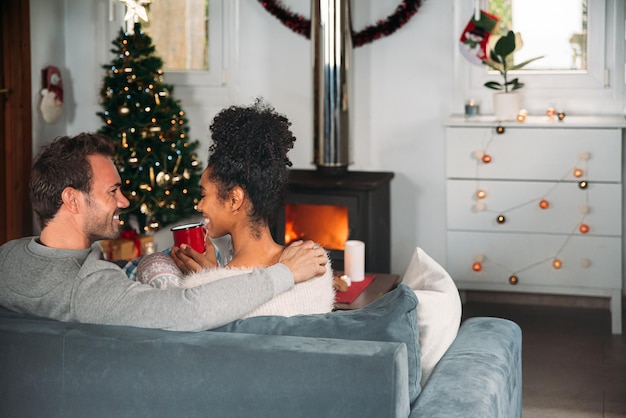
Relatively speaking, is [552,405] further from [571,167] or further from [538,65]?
[538,65]

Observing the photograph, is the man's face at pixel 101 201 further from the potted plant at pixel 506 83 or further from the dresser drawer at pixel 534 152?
the potted plant at pixel 506 83

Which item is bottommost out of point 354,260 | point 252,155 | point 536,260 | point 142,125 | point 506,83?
point 536,260

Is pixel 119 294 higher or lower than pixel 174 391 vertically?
higher

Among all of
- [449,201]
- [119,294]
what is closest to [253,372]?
[119,294]

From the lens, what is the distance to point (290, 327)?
2080 millimetres

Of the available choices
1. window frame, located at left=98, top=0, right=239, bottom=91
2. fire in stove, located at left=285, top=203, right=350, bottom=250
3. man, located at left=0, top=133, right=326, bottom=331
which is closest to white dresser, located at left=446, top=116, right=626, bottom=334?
fire in stove, located at left=285, top=203, right=350, bottom=250

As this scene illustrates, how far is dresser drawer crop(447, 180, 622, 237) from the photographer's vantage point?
192 inches

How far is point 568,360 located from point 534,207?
956 mm

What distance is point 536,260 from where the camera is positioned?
16.5ft

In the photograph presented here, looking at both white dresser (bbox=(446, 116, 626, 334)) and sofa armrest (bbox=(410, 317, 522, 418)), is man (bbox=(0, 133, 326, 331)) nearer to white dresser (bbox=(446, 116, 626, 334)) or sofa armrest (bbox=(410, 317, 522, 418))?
sofa armrest (bbox=(410, 317, 522, 418))

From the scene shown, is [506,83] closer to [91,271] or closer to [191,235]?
[191,235]

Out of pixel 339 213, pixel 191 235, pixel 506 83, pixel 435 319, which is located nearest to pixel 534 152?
pixel 506 83

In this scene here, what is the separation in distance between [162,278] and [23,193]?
3.51 m

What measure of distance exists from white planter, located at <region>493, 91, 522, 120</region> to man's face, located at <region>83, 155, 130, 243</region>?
2.93 meters
